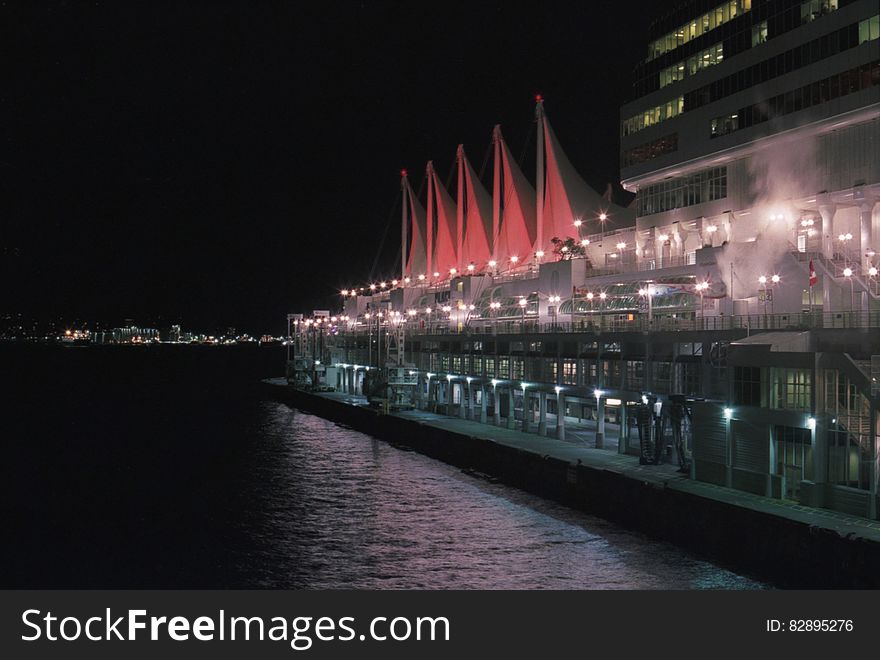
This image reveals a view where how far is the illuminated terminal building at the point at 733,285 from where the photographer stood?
2939 centimetres

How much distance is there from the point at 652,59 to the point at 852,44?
1698 cm

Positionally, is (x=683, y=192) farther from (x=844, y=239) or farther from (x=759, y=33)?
(x=844, y=239)

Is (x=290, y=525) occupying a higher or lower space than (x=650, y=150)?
lower

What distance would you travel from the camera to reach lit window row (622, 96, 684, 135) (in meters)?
54.7

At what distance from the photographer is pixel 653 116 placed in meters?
57.0

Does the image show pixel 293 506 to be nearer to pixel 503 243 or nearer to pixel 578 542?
pixel 578 542

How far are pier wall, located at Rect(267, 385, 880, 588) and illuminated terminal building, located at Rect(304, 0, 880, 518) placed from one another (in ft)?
7.57

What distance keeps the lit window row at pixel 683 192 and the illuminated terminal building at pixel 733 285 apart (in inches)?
5.1

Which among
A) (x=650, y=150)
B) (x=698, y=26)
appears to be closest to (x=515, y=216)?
(x=650, y=150)

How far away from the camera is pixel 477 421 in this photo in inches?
2409

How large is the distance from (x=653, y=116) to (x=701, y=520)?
3389 cm

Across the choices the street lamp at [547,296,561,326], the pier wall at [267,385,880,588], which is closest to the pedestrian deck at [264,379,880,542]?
the pier wall at [267,385,880,588]

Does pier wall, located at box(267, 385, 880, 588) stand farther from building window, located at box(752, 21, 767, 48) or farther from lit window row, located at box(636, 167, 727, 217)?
building window, located at box(752, 21, 767, 48)

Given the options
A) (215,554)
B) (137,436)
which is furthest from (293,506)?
(137,436)
